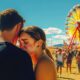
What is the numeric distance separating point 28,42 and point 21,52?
A: 380 mm

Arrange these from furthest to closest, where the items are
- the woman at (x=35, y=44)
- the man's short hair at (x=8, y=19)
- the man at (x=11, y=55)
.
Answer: the woman at (x=35, y=44)
the man's short hair at (x=8, y=19)
the man at (x=11, y=55)

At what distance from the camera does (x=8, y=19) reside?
336 centimetres

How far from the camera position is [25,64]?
10.7 feet

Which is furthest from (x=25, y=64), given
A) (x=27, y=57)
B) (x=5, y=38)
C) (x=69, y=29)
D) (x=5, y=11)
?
(x=69, y=29)

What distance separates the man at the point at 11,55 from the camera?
3.19 m

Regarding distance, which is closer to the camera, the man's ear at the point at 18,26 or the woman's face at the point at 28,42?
the man's ear at the point at 18,26

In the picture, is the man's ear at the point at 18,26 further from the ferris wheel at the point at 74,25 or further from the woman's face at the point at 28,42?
the ferris wheel at the point at 74,25

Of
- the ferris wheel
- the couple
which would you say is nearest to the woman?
the couple

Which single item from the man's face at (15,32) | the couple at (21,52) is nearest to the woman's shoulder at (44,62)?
the couple at (21,52)

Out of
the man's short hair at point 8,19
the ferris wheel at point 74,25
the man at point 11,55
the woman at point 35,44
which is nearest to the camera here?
the man at point 11,55

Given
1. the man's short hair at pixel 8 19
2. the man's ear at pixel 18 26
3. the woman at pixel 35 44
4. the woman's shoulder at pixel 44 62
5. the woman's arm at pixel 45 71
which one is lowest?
the woman's arm at pixel 45 71

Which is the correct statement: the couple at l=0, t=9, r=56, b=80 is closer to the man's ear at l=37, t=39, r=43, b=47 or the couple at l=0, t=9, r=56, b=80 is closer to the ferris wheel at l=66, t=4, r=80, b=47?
the man's ear at l=37, t=39, r=43, b=47

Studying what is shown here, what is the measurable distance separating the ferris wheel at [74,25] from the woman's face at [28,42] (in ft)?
155

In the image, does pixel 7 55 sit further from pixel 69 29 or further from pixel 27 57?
pixel 69 29
